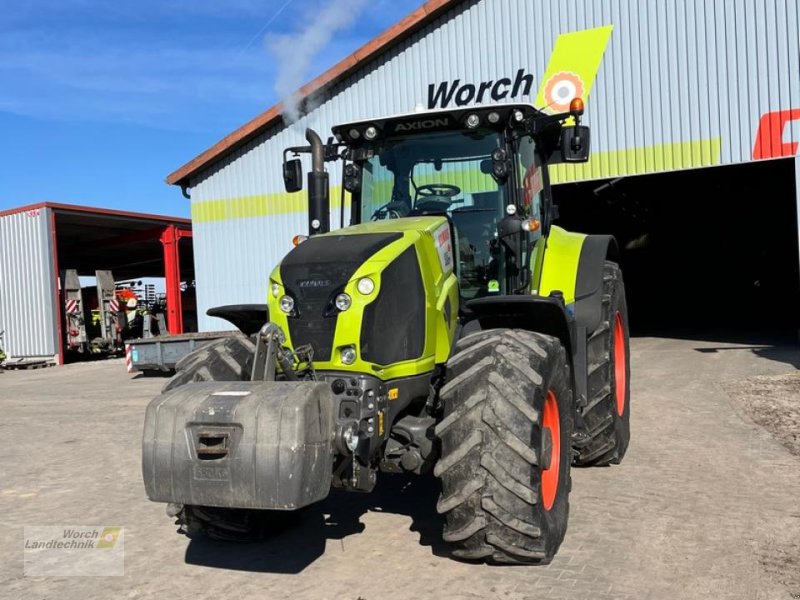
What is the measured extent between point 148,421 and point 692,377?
8.89m

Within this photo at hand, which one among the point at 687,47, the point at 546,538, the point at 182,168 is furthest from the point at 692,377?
the point at 182,168

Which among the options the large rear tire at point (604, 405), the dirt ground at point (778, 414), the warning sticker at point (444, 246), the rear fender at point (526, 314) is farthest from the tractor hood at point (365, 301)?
the dirt ground at point (778, 414)

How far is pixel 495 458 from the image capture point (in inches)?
145

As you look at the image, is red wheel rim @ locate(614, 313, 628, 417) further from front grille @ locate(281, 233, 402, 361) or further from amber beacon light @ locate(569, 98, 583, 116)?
front grille @ locate(281, 233, 402, 361)

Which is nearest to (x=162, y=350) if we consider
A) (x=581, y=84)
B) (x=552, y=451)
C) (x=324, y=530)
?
(x=581, y=84)

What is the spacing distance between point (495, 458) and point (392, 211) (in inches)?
79.9

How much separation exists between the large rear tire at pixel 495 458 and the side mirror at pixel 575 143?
1931mm

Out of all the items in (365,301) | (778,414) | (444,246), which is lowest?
(778,414)

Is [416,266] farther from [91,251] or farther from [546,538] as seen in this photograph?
[91,251]

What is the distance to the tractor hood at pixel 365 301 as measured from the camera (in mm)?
3912

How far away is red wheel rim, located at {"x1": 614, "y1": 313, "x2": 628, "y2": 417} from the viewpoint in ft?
21.1

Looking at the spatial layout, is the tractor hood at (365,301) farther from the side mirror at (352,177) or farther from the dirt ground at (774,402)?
the dirt ground at (774,402)

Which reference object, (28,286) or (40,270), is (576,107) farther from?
(28,286)

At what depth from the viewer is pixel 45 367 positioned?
20047 millimetres
